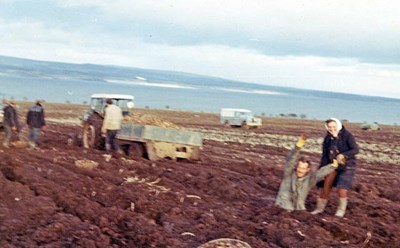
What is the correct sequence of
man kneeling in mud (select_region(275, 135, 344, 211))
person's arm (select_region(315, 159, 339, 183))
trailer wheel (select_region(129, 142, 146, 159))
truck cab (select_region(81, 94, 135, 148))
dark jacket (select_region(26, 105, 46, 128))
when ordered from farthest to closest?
truck cab (select_region(81, 94, 135, 148)) < dark jacket (select_region(26, 105, 46, 128)) < trailer wheel (select_region(129, 142, 146, 159)) < man kneeling in mud (select_region(275, 135, 344, 211)) < person's arm (select_region(315, 159, 339, 183))

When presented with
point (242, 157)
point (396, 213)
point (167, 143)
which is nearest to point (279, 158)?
point (242, 157)

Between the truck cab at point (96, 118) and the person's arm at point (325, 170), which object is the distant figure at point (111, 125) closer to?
the truck cab at point (96, 118)

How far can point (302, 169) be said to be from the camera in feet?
34.7

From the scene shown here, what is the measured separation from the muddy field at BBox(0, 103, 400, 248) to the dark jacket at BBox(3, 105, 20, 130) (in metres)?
1.35

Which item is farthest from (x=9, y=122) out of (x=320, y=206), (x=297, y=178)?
(x=320, y=206)

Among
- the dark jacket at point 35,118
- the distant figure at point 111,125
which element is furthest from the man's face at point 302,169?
the dark jacket at point 35,118

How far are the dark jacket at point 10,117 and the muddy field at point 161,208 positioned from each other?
1347mm

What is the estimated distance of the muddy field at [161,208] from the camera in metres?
9.69

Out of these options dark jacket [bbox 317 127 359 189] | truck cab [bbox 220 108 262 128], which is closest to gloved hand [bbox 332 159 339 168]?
dark jacket [bbox 317 127 359 189]

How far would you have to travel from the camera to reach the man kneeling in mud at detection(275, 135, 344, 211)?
34.1 feet

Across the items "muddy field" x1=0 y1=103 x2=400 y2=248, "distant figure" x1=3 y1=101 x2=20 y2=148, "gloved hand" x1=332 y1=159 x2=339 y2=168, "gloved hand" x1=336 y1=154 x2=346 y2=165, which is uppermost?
"gloved hand" x1=336 y1=154 x2=346 y2=165

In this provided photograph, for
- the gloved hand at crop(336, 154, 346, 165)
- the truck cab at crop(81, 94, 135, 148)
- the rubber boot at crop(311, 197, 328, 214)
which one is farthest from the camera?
the truck cab at crop(81, 94, 135, 148)

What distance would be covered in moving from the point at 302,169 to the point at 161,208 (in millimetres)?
2423

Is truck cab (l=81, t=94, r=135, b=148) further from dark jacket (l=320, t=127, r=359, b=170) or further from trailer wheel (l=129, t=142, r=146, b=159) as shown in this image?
dark jacket (l=320, t=127, r=359, b=170)
